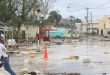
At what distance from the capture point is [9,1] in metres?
63.8

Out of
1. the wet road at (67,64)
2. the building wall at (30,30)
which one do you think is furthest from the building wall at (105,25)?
the wet road at (67,64)

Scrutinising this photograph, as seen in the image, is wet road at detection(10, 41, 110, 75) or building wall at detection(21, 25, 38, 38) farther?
building wall at detection(21, 25, 38, 38)

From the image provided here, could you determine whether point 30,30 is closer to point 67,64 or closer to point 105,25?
point 67,64

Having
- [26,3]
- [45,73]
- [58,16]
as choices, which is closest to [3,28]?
[45,73]

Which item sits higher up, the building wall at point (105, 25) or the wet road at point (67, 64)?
the wet road at point (67, 64)

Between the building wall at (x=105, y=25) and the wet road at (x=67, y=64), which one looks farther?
the building wall at (x=105, y=25)

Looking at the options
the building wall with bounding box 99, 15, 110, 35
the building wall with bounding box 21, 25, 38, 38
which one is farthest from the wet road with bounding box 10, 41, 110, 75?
the building wall with bounding box 99, 15, 110, 35

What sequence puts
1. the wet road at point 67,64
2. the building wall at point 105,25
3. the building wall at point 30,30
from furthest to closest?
the building wall at point 105,25 < the building wall at point 30,30 < the wet road at point 67,64

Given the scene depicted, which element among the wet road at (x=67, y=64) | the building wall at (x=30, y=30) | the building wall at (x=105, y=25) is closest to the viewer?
the wet road at (x=67, y=64)

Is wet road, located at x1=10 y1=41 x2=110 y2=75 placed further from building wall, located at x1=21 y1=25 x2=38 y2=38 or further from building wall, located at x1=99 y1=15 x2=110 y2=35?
building wall, located at x1=99 y1=15 x2=110 y2=35

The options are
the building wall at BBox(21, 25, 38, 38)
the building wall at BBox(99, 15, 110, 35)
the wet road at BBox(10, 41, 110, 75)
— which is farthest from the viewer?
the building wall at BBox(99, 15, 110, 35)

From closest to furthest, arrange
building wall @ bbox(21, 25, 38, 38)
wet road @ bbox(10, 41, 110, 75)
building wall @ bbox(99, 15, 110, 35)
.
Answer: wet road @ bbox(10, 41, 110, 75), building wall @ bbox(21, 25, 38, 38), building wall @ bbox(99, 15, 110, 35)

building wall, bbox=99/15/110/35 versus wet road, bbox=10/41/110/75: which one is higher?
wet road, bbox=10/41/110/75

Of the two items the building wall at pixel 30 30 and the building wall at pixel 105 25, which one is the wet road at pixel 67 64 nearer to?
the building wall at pixel 30 30
